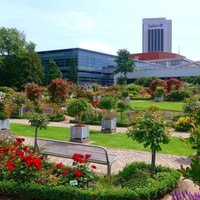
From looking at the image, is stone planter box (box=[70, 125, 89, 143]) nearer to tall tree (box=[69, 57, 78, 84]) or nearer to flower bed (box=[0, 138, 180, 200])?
flower bed (box=[0, 138, 180, 200])

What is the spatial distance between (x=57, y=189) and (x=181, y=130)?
1165 cm

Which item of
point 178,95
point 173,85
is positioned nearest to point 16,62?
point 173,85

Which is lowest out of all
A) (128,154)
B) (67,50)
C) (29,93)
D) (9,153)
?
(128,154)

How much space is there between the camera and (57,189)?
5.21 metres

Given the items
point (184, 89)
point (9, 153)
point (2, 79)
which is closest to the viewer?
point (9, 153)

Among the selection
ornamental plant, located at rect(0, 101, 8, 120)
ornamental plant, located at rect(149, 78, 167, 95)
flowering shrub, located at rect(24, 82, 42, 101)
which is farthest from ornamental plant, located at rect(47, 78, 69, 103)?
ornamental plant, located at rect(149, 78, 167, 95)

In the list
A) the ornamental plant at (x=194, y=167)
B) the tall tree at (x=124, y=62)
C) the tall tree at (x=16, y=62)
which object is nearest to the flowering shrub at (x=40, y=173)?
the ornamental plant at (x=194, y=167)

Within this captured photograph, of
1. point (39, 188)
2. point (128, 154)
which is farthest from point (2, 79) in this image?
point (39, 188)

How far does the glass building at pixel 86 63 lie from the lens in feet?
226

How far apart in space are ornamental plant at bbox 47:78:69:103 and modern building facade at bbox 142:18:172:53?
143 metres

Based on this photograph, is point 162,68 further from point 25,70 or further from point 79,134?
point 79,134

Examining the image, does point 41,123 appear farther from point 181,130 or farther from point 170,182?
point 181,130

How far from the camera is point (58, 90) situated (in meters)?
24.3

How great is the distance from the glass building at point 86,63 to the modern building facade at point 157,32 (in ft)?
294
